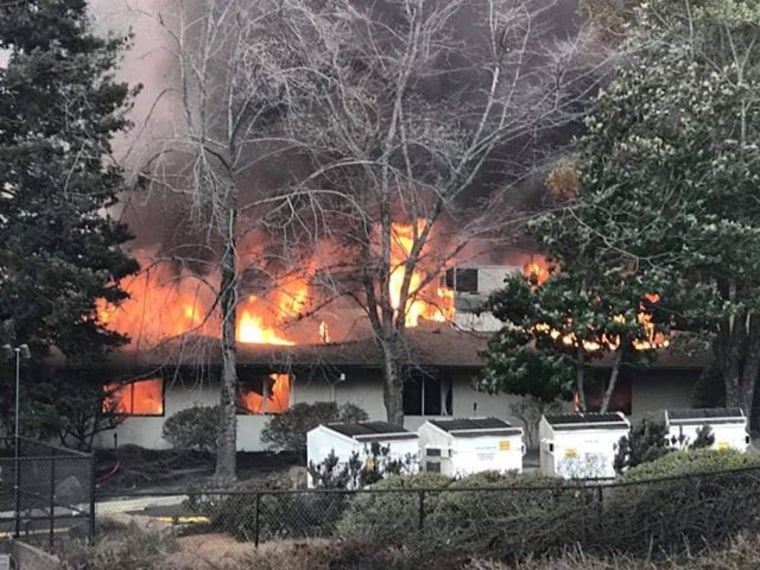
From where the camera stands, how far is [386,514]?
896 cm

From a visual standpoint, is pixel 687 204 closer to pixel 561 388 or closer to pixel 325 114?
pixel 561 388

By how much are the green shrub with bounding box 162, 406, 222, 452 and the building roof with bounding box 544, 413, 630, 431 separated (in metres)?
9.53

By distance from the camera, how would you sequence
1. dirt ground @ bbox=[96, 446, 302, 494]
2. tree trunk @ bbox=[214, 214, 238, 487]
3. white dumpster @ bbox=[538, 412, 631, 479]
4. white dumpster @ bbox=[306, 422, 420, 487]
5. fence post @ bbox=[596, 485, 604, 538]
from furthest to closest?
dirt ground @ bbox=[96, 446, 302, 494], tree trunk @ bbox=[214, 214, 238, 487], white dumpster @ bbox=[538, 412, 631, 479], white dumpster @ bbox=[306, 422, 420, 487], fence post @ bbox=[596, 485, 604, 538]

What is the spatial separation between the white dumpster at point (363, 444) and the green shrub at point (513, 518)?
4.07 metres

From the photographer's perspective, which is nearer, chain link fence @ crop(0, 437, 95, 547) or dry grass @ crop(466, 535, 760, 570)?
dry grass @ crop(466, 535, 760, 570)

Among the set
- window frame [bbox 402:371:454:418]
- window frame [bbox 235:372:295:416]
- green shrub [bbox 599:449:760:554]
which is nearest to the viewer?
green shrub [bbox 599:449:760:554]

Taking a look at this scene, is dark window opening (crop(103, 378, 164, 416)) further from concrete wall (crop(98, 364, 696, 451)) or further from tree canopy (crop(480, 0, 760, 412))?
tree canopy (crop(480, 0, 760, 412))

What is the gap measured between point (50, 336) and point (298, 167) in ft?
22.6

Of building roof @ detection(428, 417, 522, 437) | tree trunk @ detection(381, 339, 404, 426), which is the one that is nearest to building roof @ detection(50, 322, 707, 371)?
tree trunk @ detection(381, 339, 404, 426)

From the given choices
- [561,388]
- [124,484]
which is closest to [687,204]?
[561,388]

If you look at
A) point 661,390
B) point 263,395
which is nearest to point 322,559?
point 263,395

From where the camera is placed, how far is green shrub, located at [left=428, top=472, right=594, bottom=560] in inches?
315

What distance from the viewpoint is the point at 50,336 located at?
19203 mm

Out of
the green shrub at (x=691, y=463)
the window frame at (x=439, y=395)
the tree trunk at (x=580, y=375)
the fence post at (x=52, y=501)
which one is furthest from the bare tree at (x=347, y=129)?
the green shrub at (x=691, y=463)
